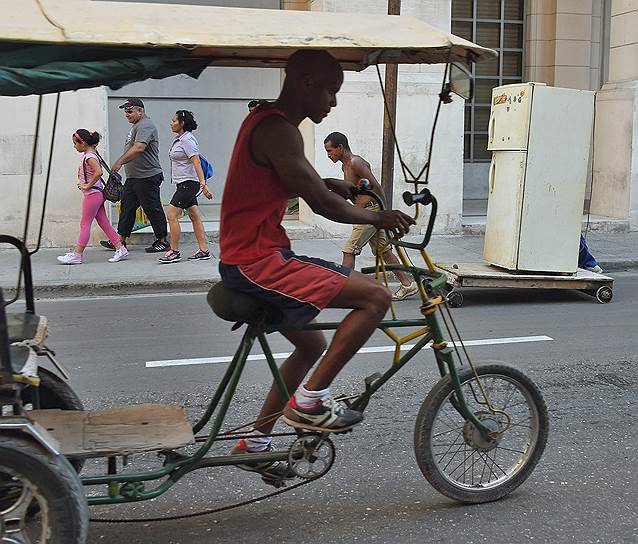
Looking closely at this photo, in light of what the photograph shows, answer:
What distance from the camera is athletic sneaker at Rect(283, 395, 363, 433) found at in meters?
3.81

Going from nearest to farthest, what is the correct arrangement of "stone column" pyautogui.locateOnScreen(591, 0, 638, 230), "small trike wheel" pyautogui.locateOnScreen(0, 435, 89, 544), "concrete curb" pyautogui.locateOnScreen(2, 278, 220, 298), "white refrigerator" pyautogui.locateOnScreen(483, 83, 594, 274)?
1. "small trike wheel" pyautogui.locateOnScreen(0, 435, 89, 544)
2. "white refrigerator" pyautogui.locateOnScreen(483, 83, 594, 274)
3. "concrete curb" pyautogui.locateOnScreen(2, 278, 220, 298)
4. "stone column" pyautogui.locateOnScreen(591, 0, 638, 230)

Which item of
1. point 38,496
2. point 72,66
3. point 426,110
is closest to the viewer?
point 38,496

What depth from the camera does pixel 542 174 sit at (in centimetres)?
937

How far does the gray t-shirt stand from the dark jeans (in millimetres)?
77

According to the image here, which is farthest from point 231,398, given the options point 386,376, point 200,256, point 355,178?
point 200,256

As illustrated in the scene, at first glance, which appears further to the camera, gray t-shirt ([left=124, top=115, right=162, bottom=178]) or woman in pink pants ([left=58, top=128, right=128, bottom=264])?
gray t-shirt ([left=124, top=115, right=162, bottom=178])

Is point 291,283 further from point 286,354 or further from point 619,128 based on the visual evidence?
point 619,128

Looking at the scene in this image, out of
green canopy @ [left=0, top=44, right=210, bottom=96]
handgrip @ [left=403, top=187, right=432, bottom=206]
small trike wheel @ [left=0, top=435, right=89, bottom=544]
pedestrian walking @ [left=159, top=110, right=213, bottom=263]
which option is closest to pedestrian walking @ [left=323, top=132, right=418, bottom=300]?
pedestrian walking @ [left=159, top=110, right=213, bottom=263]

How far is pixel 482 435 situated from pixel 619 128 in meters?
11.2

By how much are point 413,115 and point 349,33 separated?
9996mm

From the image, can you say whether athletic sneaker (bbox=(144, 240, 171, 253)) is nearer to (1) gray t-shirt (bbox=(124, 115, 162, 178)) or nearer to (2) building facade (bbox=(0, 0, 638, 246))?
(1) gray t-shirt (bbox=(124, 115, 162, 178))

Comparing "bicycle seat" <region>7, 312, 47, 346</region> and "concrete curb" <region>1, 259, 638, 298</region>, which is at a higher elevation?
"bicycle seat" <region>7, 312, 47, 346</region>

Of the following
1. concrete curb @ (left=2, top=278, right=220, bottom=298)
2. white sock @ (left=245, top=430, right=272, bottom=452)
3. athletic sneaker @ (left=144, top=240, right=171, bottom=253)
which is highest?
white sock @ (left=245, top=430, right=272, bottom=452)

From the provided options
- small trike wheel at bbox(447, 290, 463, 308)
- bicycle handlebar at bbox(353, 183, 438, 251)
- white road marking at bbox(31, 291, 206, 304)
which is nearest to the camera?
bicycle handlebar at bbox(353, 183, 438, 251)
